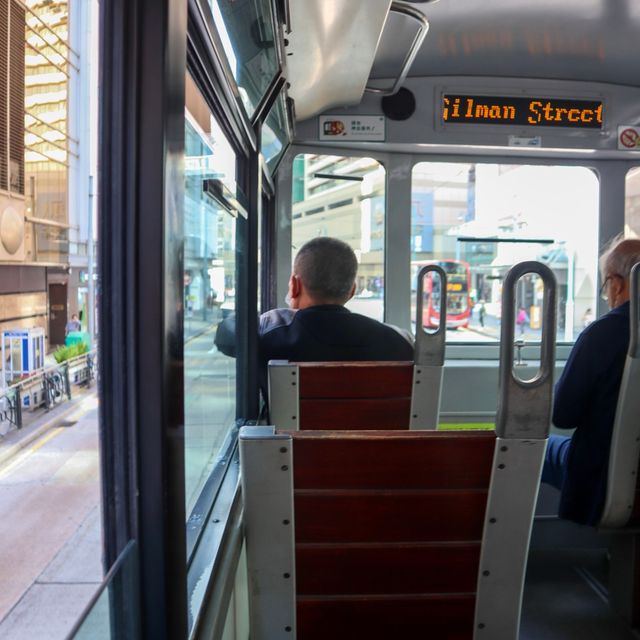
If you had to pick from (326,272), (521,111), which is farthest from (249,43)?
(521,111)

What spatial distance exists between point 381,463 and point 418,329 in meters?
1.04

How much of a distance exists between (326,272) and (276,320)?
0.34 m

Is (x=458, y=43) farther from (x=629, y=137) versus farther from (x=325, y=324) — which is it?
(x=325, y=324)

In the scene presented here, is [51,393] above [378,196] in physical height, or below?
below

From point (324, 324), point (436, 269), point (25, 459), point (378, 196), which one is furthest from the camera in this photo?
point (378, 196)

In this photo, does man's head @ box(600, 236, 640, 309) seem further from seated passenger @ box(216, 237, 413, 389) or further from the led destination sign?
the led destination sign

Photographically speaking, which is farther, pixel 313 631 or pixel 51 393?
pixel 313 631

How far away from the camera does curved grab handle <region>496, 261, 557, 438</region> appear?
128cm

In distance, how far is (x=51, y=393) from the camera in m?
0.72

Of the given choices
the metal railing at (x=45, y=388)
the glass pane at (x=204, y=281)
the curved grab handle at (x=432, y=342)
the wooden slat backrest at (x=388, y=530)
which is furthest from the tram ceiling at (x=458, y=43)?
the metal railing at (x=45, y=388)

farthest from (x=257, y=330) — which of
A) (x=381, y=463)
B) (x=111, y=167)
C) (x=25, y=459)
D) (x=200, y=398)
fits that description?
(x=25, y=459)

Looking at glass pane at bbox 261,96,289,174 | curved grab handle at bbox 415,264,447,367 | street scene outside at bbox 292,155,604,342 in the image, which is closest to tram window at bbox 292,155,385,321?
street scene outside at bbox 292,155,604,342

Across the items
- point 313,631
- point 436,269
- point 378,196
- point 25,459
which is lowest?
point 313,631

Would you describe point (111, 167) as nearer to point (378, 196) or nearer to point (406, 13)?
point (406, 13)
